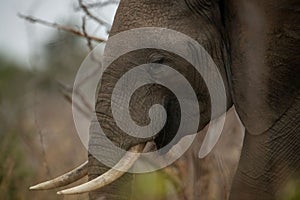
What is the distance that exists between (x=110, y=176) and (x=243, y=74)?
0.73 metres

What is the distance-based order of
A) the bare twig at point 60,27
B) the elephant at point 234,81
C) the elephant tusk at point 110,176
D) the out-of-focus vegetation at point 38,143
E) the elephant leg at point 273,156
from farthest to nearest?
the out-of-focus vegetation at point 38,143, the bare twig at point 60,27, the elephant leg at point 273,156, the elephant at point 234,81, the elephant tusk at point 110,176

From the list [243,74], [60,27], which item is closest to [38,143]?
[60,27]

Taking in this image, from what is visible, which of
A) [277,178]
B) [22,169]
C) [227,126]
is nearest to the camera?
[277,178]

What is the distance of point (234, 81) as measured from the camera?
438 centimetres

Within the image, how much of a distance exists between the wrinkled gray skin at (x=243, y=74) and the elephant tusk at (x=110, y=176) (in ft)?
0.14

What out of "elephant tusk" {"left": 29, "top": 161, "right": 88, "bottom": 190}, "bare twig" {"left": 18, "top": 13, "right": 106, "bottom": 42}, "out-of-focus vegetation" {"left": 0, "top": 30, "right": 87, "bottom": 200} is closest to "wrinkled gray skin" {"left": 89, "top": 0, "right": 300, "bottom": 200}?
"elephant tusk" {"left": 29, "top": 161, "right": 88, "bottom": 190}

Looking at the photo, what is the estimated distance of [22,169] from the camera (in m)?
6.62

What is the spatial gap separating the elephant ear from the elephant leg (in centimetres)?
4

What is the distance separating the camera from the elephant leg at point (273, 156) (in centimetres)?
443

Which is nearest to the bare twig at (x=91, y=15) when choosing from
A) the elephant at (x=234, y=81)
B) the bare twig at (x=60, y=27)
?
the bare twig at (x=60, y=27)

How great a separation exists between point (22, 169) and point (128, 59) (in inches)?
103

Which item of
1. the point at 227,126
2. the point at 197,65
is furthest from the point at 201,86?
the point at 227,126

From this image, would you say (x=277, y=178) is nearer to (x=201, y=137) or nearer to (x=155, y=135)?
(x=155, y=135)

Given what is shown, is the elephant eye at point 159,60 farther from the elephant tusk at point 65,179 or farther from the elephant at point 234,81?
the elephant tusk at point 65,179
